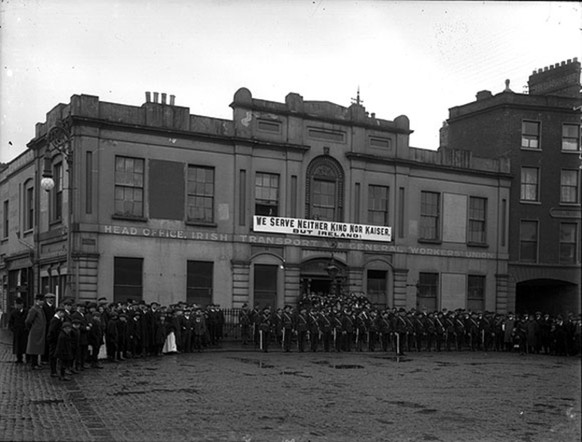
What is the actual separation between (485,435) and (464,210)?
2534cm

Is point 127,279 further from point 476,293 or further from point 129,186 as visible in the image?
point 476,293

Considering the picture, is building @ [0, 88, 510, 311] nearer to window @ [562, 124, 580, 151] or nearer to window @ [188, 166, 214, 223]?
window @ [188, 166, 214, 223]

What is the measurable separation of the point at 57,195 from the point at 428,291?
60.5 feet

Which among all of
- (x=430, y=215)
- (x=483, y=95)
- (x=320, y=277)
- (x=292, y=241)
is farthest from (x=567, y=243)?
(x=292, y=241)

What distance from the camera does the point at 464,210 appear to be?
34.2m

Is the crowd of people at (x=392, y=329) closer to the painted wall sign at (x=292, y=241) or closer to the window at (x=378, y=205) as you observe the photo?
the painted wall sign at (x=292, y=241)

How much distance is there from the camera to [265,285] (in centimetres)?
2872

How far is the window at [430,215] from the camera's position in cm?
3306

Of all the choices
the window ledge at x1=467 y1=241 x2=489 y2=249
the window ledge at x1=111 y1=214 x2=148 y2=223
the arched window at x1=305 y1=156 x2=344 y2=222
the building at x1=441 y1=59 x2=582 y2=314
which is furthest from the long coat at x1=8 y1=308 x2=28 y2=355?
the building at x1=441 y1=59 x2=582 y2=314

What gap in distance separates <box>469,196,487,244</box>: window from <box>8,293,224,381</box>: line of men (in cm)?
1602

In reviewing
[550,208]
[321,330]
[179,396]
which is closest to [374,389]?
[179,396]

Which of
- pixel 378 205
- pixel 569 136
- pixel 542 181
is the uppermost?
pixel 569 136

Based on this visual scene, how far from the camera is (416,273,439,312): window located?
32.6 m

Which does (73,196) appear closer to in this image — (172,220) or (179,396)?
(172,220)
